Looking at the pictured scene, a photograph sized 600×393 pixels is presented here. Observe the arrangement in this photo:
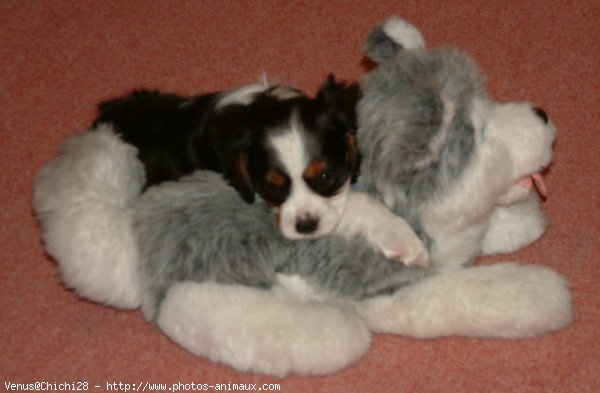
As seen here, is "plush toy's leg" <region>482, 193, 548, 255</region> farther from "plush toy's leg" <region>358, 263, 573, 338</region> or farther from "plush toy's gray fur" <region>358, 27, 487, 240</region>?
"plush toy's gray fur" <region>358, 27, 487, 240</region>

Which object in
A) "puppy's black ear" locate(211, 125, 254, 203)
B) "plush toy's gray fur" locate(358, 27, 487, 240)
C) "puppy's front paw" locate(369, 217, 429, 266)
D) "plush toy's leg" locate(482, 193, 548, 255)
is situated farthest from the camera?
"plush toy's leg" locate(482, 193, 548, 255)

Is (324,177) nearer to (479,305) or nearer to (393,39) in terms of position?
(393,39)

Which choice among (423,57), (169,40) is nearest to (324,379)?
(423,57)

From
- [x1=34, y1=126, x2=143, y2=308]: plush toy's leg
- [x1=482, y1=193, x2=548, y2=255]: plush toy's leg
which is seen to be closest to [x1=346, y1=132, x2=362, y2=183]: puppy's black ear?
[x1=482, y1=193, x2=548, y2=255]: plush toy's leg

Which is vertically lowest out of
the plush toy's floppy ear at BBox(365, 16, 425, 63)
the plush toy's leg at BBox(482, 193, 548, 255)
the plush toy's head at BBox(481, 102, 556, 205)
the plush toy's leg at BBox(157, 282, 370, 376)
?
the plush toy's leg at BBox(157, 282, 370, 376)

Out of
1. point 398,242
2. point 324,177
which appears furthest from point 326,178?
point 398,242

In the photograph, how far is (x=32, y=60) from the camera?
3174 mm

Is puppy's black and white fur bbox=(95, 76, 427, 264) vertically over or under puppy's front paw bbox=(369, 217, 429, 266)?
over

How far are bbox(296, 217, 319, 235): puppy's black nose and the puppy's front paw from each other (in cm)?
14

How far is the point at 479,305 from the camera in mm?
2082

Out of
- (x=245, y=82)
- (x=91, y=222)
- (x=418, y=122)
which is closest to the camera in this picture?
(x=418, y=122)

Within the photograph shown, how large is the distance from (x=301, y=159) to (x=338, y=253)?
250 millimetres

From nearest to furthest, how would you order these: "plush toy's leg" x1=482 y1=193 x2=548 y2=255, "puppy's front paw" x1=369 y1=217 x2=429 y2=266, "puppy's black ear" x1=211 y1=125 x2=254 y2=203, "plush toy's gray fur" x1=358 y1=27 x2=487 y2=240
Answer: "plush toy's gray fur" x1=358 y1=27 x2=487 y2=240, "puppy's front paw" x1=369 y1=217 x2=429 y2=266, "puppy's black ear" x1=211 y1=125 x2=254 y2=203, "plush toy's leg" x1=482 y1=193 x2=548 y2=255

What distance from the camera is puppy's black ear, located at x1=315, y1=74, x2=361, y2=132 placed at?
6.89 feet
